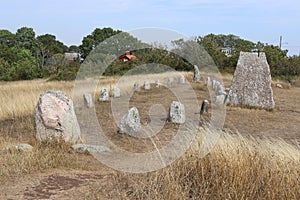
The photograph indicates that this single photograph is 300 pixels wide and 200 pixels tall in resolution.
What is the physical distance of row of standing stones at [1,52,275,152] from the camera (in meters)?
6.62

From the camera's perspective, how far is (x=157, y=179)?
3.72 meters

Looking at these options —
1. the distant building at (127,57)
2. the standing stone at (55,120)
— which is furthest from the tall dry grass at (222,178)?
the distant building at (127,57)

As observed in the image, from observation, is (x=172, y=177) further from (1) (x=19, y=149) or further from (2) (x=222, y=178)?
(1) (x=19, y=149)

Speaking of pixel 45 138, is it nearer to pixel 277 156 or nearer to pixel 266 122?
pixel 277 156

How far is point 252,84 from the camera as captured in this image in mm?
12008

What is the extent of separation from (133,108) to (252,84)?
538 cm

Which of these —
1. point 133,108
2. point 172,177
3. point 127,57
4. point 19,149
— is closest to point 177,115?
point 133,108

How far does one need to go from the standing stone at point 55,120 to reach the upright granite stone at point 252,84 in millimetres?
6635

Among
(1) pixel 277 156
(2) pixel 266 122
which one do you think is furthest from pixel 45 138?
(2) pixel 266 122

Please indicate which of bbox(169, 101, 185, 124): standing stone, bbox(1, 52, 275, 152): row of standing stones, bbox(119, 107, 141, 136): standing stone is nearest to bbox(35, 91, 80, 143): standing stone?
bbox(1, 52, 275, 152): row of standing stones

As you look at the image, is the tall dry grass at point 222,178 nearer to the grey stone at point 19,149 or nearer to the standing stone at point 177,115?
the grey stone at point 19,149

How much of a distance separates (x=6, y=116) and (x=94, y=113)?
7.79ft

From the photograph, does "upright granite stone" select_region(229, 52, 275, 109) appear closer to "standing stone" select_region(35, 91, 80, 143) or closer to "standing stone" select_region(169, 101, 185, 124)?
"standing stone" select_region(169, 101, 185, 124)

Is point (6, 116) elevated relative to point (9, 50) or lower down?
lower down
